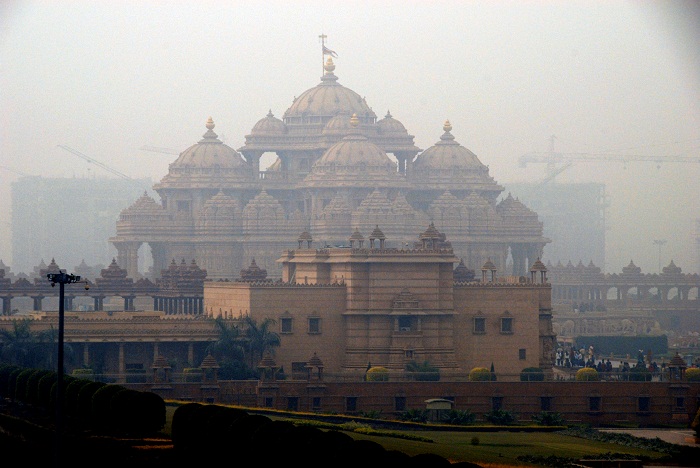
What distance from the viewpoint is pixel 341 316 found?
10388 cm

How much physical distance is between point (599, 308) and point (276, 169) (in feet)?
103

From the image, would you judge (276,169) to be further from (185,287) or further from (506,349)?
(506,349)

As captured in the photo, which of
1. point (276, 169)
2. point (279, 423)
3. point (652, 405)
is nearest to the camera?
point (279, 423)

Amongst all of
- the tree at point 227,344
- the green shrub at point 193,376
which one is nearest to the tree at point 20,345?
the green shrub at point 193,376

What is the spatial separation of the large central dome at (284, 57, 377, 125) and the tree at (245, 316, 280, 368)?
276ft

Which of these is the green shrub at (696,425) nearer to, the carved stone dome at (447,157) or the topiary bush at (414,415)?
the topiary bush at (414,415)

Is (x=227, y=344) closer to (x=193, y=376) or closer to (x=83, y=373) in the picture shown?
(x=193, y=376)

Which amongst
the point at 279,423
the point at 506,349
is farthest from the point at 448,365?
the point at 279,423

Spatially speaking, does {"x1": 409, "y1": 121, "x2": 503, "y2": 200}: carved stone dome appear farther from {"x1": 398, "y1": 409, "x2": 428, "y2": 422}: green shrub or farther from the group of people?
{"x1": 398, "y1": 409, "x2": 428, "y2": 422}: green shrub

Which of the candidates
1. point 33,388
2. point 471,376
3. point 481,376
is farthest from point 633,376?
point 33,388

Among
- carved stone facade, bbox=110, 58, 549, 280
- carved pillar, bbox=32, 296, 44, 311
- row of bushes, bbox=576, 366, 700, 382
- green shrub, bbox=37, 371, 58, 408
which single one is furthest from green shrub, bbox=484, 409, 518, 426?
carved stone facade, bbox=110, 58, 549, 280

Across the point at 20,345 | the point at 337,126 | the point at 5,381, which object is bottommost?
the point at 5,381

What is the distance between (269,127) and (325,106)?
5591 millimetres

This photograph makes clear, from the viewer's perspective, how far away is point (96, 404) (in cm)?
6944
